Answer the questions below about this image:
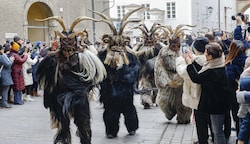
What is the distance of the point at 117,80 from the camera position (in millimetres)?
Answer: 8008

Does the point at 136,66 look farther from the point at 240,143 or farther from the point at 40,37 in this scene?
the point at 40,37

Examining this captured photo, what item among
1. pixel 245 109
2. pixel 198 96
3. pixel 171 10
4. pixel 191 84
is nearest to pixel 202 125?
pixel 198 96

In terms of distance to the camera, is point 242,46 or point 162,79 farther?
point 162,79

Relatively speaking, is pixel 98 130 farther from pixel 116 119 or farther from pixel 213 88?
pixel 213 88

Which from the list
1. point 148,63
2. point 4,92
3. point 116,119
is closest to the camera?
point 116,119

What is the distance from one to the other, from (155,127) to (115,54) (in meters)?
2.06

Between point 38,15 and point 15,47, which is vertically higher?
point 38,15

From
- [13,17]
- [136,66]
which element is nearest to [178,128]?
[136,66]

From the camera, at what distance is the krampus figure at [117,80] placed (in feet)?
26.1

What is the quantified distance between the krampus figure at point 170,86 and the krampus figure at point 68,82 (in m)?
2.66

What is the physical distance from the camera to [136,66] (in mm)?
8203

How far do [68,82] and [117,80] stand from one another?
1527 mm

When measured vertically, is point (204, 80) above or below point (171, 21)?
below

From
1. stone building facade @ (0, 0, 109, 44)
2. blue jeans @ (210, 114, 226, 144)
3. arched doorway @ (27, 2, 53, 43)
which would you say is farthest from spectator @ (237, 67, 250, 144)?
arched doorway @ (27, 2, 53, 43)
